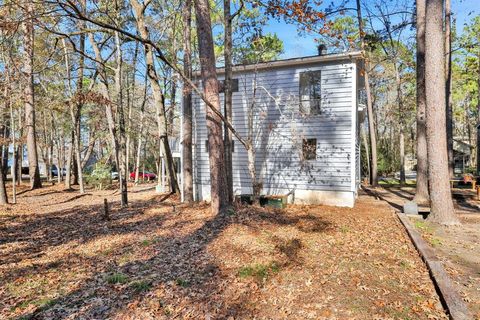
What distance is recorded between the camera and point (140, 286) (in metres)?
4.63

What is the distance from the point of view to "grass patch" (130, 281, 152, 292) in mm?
4543

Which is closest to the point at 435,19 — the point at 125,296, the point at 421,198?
the point at 421,198

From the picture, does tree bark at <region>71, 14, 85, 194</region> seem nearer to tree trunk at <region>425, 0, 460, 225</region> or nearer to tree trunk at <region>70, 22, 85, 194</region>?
tree trunk at <region>70, 22, 85, 194</region>

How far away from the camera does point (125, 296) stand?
14.2 feet

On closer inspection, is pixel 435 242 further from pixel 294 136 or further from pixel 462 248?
pixel 294 136

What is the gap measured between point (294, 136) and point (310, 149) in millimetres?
782

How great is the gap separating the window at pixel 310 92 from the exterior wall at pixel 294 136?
0.71ft

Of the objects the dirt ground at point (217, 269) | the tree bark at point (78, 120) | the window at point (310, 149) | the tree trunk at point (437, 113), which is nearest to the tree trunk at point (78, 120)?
the tree bark at point (78, 120)

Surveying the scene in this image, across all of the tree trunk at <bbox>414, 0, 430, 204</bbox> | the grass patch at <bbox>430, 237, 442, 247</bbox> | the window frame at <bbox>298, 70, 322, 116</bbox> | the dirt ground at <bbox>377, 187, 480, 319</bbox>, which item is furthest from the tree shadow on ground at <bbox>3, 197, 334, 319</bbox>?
the tree trunk at <bbox>414, 0, 430, 204</bbox>

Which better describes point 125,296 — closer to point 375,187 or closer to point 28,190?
point 28,190

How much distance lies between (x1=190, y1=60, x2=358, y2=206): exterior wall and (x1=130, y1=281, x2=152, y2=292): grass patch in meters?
7.48

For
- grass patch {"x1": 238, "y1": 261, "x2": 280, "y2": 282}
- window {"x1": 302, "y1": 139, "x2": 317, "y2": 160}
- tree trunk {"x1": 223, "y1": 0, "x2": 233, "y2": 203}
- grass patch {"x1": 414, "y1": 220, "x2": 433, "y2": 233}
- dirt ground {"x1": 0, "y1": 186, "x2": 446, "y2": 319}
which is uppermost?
tree trunk {"x1": 223, "y1": 0, "x2": 233, "y2": 203}

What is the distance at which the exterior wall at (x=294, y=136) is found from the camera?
11.4 meters

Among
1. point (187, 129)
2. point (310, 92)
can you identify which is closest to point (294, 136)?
point (310, 92)
